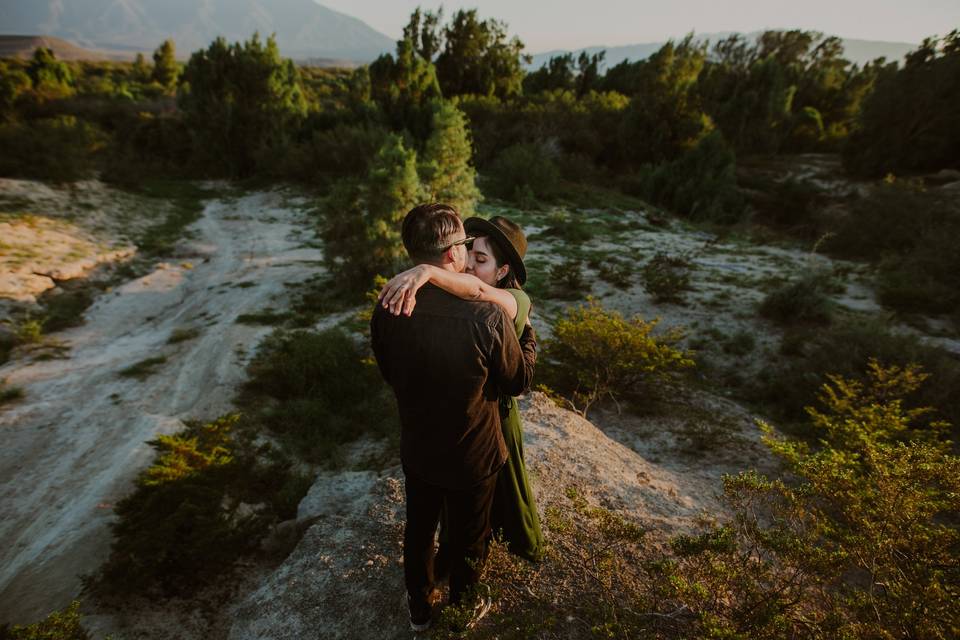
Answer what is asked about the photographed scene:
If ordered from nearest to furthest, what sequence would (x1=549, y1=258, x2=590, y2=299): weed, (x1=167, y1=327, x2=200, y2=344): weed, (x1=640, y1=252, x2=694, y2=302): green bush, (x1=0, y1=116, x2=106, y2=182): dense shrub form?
(x1=167, y1=327, x2=200, y2=344): weed < (x1=640, y1=252, x2=694, y2=302): green bush < (x1=549, y1=258, x2=590, y2=299): weed < (x1=0, y1=116, x2=106, y2=182): dense shrub

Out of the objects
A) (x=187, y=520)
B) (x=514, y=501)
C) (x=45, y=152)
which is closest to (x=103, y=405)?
(x=187, y=520)

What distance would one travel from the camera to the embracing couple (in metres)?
Result: 1.71

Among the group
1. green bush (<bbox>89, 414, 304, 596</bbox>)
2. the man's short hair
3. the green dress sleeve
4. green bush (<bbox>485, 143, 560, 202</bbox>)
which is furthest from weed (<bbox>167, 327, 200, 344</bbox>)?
green bush (<bbox>485, 143, 560, 202</bbox>)

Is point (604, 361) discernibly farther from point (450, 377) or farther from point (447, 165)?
point (447, 165)

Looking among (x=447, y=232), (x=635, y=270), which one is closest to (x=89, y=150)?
(x=635, y=270)

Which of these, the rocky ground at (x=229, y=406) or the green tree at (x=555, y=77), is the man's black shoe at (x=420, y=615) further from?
the green tree at (x=555, y=77)

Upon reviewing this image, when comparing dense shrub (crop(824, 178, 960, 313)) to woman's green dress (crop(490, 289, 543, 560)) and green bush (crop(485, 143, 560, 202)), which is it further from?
green bush (crop(485, 143, 560, 202))

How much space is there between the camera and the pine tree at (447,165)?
940 cm

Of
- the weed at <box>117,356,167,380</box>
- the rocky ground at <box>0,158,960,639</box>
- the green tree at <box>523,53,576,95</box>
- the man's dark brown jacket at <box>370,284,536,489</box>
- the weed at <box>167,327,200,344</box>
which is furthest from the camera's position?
the green tree at <box>523,53,576,95</box>

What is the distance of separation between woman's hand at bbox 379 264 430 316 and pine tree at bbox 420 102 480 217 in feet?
26.3

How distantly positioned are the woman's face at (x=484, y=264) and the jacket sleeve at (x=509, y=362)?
44cm

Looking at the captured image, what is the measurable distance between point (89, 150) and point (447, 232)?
916 inches

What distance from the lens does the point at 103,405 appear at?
5422 millimetres

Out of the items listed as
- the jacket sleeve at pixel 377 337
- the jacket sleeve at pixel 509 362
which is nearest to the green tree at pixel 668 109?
the jacket sleeve at pixel 509 362
